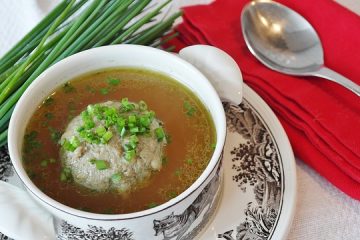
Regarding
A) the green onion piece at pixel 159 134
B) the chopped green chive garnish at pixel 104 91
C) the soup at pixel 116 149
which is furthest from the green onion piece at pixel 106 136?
the chopped green chive garnish at pixel 104 91

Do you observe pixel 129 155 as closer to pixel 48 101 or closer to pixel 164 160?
pixel 164 160

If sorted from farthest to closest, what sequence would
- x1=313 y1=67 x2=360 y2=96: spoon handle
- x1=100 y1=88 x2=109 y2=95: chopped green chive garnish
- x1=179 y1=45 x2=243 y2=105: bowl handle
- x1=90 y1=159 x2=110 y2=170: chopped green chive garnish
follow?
x1=313 y1=67 x2=360 y2=96: spoon handle < x1=100 y1=88 x2=109 y2=95: chopped green chive garnish < x1=179 y1=45 x2=243 y2=105: bowl handle < x1=90 y1=159 x2=110 y2=170: chopped green chive garnish

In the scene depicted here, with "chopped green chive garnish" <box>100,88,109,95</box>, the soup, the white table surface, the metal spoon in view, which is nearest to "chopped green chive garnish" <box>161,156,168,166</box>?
the soup

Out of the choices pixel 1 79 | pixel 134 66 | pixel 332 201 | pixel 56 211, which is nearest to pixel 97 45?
pixel 134 66

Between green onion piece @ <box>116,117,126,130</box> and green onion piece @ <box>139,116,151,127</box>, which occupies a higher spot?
green onion piece @ <box>116,117,126,130</box>

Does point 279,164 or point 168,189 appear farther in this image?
point 279,164

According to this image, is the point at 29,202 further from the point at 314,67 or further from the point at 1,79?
the point at 314,67

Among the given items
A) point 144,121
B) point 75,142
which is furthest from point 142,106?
point 75,142

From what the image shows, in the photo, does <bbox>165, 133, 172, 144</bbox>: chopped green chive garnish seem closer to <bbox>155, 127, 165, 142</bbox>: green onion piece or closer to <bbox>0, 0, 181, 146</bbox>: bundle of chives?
<bbox>155, 127, 165, 142</bbox>: green onion piece
